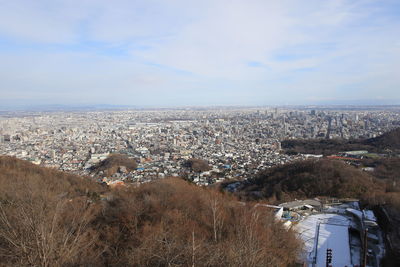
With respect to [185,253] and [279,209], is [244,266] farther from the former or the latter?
[279,209]

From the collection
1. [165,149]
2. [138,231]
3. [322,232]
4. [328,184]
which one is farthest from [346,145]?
[138,231]

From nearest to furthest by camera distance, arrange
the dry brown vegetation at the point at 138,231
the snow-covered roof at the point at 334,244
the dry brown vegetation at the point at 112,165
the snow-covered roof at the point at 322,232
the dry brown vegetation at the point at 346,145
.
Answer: the dry brown vegetation at the point at 138,231 < the snow-covered roof at the point at 334,244 < the snow-covered roof at the point at 322,232 < the dry brown vegetation at the point at 112,165 < the dry brown vegetation at the point at 346,145

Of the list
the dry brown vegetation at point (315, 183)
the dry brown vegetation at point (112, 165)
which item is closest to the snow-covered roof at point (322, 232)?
the dry brown vegetation at point (315, 183)

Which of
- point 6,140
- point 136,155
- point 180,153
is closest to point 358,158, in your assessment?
point 180,153

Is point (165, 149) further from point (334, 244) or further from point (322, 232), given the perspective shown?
point (334, 244)

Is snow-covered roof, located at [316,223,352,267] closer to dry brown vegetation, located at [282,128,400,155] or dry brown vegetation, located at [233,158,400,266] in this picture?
dry brown vegetation, located at [233,158,400,266]

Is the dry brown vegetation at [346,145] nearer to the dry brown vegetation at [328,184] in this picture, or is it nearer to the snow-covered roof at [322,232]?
the dry brown vegetation at [328,184]
